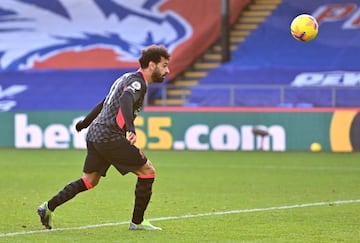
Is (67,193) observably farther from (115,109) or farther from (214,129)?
(214,129)

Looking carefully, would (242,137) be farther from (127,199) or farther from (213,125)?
(127,199)

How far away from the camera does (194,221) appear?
39.1 ft

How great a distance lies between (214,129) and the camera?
2831 cm

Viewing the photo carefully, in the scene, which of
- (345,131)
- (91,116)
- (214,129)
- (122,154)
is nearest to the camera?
(122,154)

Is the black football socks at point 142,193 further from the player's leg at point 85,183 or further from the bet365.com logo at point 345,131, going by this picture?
the bet365.com logo at point 345,131

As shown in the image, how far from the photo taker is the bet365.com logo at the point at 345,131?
2655 cm

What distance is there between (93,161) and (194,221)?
5.41 ft

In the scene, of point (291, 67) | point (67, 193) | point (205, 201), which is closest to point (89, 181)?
point (67, 193)

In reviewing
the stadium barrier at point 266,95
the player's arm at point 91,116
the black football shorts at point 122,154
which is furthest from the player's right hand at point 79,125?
the stadium barrier at point 266,95

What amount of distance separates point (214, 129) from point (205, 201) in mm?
13754

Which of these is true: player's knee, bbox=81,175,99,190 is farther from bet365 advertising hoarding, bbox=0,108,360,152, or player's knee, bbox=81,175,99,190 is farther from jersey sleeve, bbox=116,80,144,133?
bet365 advertising hoarding, bbox=0,108,360,152

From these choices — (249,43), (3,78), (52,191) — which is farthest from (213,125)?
(52,191)

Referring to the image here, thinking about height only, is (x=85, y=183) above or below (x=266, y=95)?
above

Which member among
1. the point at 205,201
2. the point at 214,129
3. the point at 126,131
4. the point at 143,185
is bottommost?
the point at 214,129
